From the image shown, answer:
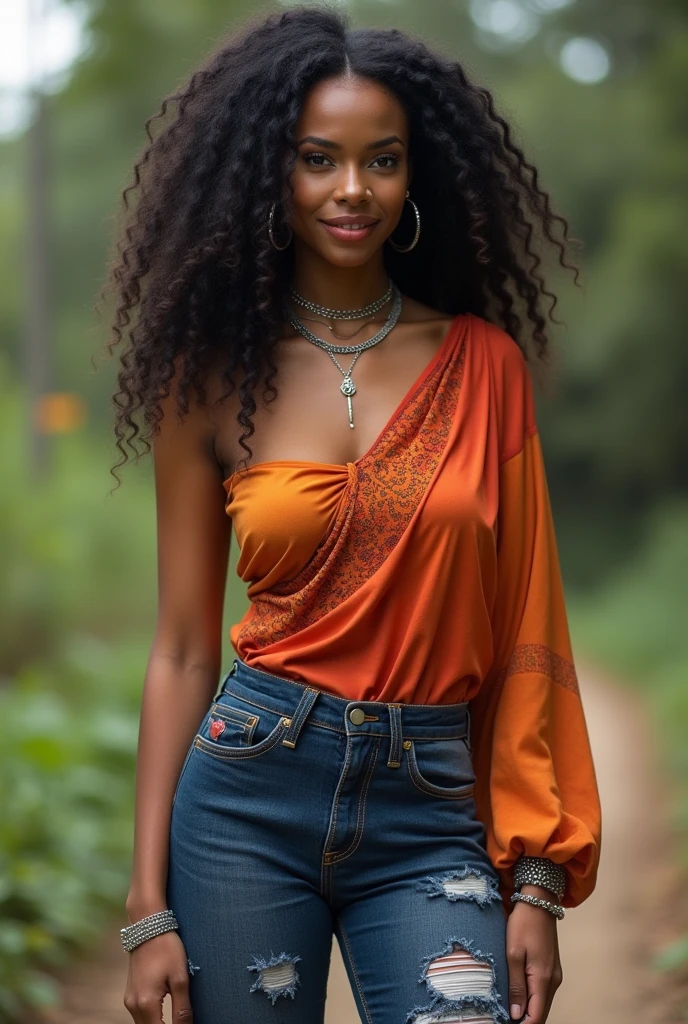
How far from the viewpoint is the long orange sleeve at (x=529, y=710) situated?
2.37 m

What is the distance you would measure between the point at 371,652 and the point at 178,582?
0.44 metres

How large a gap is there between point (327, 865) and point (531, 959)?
1.27 feet

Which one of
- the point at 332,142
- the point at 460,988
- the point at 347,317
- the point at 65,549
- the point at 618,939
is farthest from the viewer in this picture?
the point at 65,549

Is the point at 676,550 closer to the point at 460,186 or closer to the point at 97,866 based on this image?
the point at 97,866

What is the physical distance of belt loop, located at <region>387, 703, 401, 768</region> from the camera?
231cm

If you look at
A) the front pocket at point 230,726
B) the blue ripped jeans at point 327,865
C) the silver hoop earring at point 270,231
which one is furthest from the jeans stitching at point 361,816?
the silver hoop earring at point 270,231

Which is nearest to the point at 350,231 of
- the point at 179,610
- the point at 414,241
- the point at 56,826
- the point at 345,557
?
the point at 414,241

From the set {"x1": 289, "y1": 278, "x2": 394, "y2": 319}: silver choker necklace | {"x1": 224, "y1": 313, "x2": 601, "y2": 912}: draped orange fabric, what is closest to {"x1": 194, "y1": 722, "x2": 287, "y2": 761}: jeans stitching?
{"x1": 224, "y1": 313, "x2": 601, "y2": 912}: draped orange fabric

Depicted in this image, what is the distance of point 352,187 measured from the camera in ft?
8.11

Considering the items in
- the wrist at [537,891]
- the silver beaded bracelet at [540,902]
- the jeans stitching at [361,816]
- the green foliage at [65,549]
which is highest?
the green foliage at [65,549]

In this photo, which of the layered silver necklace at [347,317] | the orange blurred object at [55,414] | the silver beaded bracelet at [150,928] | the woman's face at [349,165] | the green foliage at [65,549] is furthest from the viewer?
the orange blurred object at [55,414]

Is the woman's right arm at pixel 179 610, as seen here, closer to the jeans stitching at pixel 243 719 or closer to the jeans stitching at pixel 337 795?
the jeans stitching at pixel 243 719

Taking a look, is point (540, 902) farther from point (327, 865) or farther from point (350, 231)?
point (350, 231)

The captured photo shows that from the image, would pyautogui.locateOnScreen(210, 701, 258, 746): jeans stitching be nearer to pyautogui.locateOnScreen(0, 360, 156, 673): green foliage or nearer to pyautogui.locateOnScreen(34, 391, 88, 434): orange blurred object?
pyautogui.locateOnScreen(0, 360, 156, 673): green foliage
